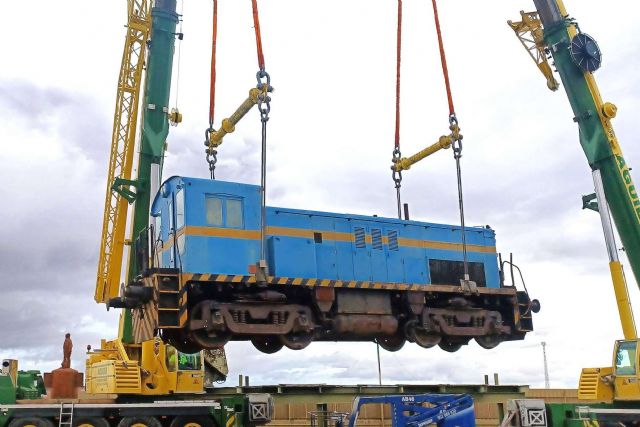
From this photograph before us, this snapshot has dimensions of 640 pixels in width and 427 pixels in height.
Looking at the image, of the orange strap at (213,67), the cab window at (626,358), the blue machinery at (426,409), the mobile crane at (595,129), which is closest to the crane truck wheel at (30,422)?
the blue machinery at (426,409)

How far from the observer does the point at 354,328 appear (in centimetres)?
1256

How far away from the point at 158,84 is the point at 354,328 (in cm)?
976

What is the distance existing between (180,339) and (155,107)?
8697 mm

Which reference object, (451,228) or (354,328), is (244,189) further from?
(451,228)

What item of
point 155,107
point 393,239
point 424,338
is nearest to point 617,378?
point 424,338

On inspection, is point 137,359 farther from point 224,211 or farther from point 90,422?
point 224,211

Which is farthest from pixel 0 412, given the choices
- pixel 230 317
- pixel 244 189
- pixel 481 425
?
pixel 481 425

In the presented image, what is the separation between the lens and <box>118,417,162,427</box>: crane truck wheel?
45.5ft

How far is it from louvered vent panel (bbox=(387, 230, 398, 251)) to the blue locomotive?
0.07 ft

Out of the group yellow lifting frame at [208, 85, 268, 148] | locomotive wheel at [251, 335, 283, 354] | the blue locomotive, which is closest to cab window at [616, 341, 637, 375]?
the blue locomotive

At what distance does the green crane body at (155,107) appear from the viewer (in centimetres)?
1875

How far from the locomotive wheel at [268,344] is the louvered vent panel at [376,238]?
2615mm

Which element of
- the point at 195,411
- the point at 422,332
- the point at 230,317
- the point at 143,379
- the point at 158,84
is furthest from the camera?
the point at 158,84

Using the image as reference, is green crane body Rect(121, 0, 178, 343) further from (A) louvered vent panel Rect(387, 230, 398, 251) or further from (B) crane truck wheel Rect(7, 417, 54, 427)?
(A) louvered vent panel Rect(387, 230, 398, 251)
